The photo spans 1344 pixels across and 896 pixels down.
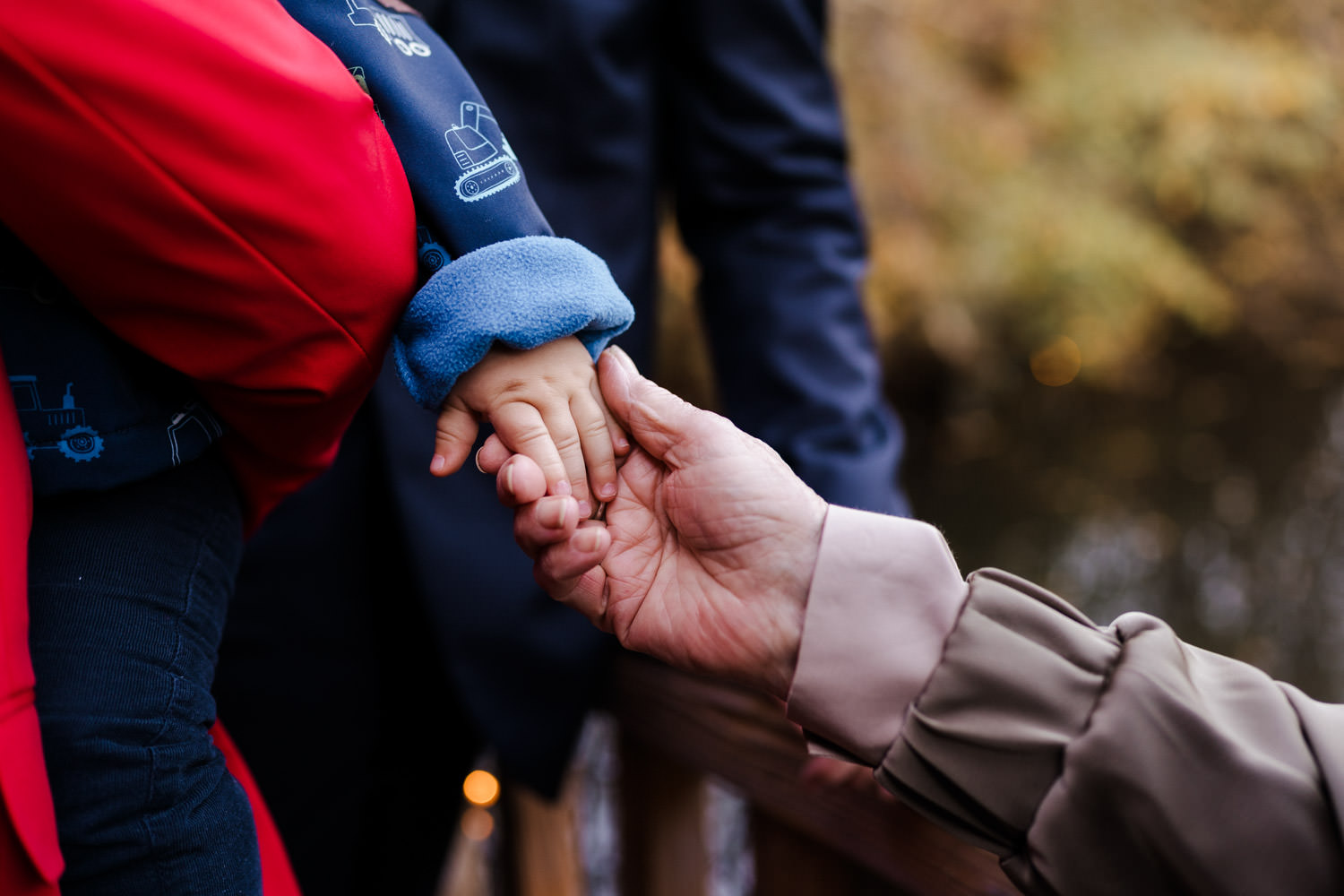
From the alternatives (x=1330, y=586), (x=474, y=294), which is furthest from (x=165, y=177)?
(x=1330, y=586)

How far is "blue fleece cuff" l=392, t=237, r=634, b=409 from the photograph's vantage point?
1.98ft

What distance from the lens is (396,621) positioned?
3.69 ft

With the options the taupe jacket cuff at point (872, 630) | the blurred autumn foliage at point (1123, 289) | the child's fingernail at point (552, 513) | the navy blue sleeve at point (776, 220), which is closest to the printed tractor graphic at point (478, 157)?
the child's fingernail at point (552, 513)

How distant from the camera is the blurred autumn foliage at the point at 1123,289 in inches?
166

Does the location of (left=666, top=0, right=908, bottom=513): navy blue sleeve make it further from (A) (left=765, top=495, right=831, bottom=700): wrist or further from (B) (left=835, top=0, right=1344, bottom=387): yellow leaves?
(B) (left=835, top=0, right=1344, bottom=387): yellow leaves

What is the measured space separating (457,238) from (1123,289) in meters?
5.32

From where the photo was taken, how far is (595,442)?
0.66m

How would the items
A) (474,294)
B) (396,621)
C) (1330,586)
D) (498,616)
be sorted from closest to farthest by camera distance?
(474,294), (498,616), (396,621), (1330,586)

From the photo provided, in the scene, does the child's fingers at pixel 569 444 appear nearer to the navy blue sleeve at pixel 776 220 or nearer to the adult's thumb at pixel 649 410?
the adult's thumb at pixel 649 410

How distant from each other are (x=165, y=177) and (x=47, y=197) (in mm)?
68

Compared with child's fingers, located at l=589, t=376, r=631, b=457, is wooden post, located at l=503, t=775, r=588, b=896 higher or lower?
lower

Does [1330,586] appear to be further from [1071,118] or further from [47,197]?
[47,197]

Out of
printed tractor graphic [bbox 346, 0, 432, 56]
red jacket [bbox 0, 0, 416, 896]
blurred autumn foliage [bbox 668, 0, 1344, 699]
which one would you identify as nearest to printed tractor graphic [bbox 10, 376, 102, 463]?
red jacket [bbox 0, 0, 416, 896]

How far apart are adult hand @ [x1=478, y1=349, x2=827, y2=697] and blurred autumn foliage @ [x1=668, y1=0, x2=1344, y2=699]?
3.67 meters
